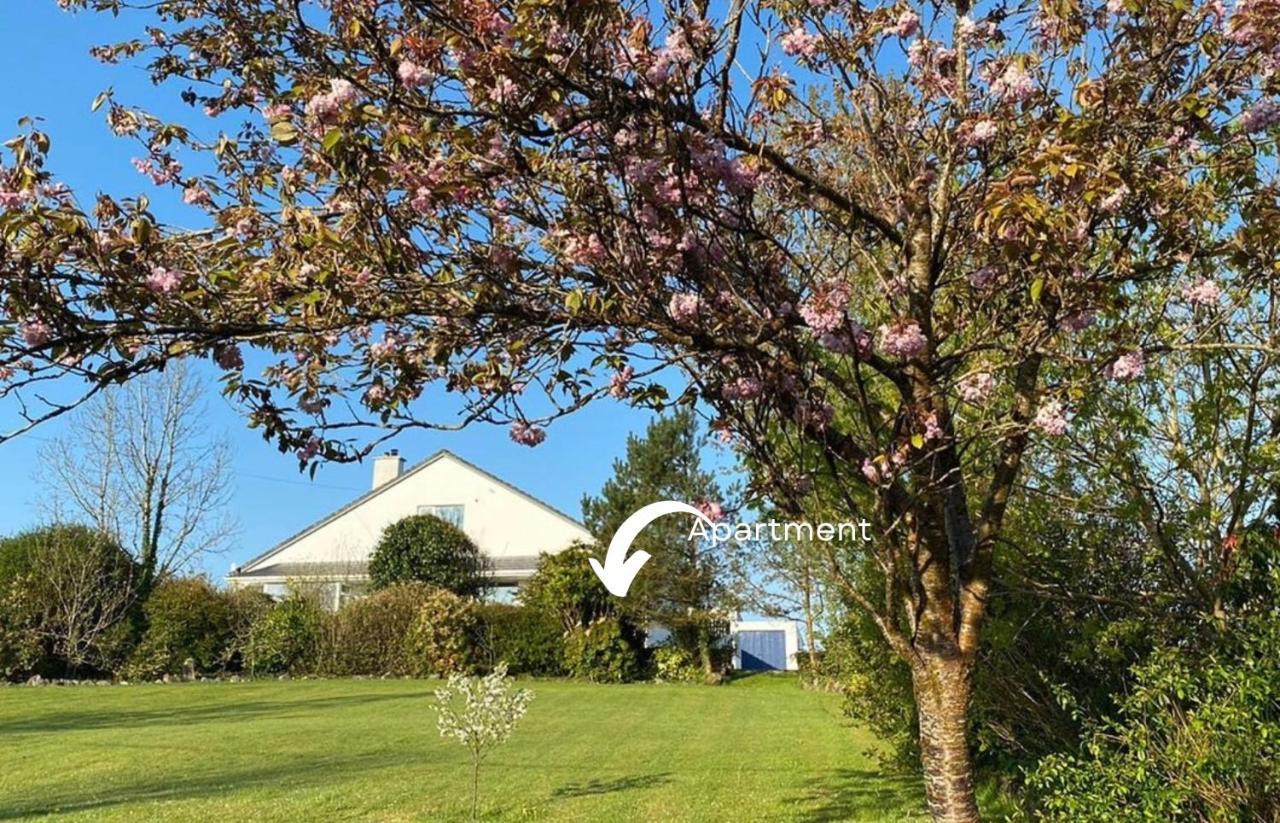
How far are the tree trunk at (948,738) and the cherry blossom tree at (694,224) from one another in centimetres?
1

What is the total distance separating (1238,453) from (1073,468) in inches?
34.3

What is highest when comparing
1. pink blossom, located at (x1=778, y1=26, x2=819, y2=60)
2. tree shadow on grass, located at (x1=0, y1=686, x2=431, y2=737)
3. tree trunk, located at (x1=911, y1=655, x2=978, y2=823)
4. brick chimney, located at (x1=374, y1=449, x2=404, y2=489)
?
brick chimney, located at (x1=374, y1=449, x2=404, y2=489)

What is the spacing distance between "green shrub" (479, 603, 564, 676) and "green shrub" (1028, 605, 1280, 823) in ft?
60.7

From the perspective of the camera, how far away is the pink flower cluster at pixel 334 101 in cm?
244

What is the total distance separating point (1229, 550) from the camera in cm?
488

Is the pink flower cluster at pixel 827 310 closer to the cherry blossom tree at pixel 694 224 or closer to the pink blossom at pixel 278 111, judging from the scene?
the cherry blossom tree at pixel 694 224

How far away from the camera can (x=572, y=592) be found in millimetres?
22031

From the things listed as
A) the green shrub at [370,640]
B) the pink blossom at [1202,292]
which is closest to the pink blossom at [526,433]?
the pink blossom at [1202,292]

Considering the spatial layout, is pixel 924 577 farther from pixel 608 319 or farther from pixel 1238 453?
pixel 1238 453

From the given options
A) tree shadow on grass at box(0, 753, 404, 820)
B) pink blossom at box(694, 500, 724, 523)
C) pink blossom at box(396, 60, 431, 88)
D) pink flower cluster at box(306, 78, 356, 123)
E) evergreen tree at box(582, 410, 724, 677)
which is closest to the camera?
pink flower cluster at box(306, 78, 356, 123)

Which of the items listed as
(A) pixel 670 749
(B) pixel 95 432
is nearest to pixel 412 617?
(B) pixel 95 432

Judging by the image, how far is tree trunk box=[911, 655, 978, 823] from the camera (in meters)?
3.43

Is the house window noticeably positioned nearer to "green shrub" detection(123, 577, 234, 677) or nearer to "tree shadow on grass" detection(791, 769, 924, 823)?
"green shrub" detection(123, 577, 234, 677)

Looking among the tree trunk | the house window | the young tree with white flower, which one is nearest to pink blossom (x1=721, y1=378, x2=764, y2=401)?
the tree trunk
